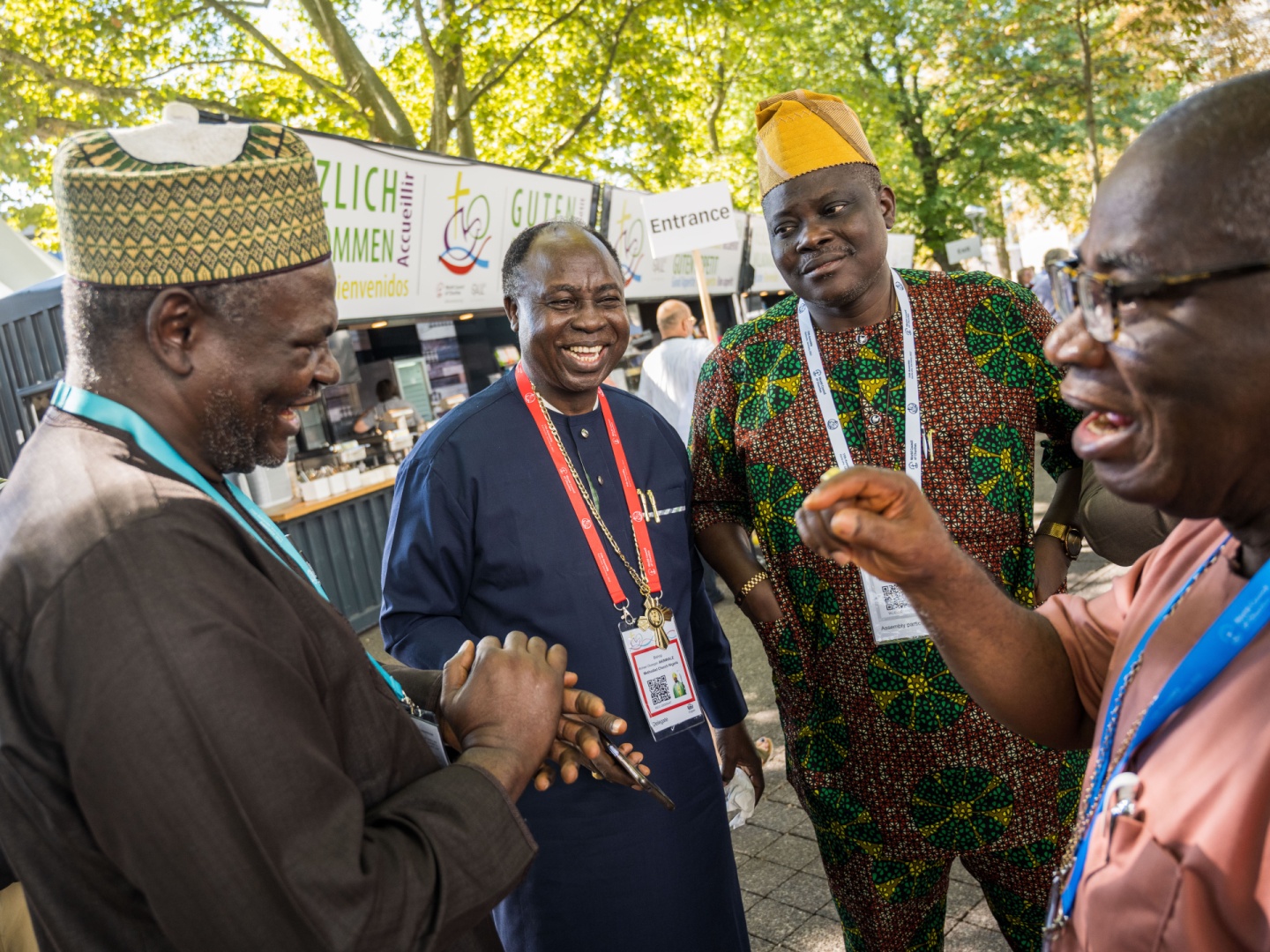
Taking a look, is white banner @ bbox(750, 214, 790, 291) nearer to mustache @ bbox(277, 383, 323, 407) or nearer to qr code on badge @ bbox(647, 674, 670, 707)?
qr code on badge @ bbox(647, 674, 670, 707)

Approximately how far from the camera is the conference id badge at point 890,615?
2346 millimetres

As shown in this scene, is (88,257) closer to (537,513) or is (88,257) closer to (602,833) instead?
(537,513)

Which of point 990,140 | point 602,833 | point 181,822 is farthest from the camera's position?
point 990,140

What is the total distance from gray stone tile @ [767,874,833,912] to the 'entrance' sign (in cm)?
498

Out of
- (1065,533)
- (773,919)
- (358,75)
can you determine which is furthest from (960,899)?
(358,75)

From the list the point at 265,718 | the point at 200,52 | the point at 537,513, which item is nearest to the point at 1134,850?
the point at 265,718

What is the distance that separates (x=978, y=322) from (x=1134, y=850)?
1.64 meters

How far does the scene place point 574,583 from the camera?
2439mm

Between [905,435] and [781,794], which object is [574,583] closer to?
[905,435]

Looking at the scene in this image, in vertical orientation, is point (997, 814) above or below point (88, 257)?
below

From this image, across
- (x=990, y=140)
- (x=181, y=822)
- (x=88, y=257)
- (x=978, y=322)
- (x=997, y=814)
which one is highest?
(x=990, y=140)

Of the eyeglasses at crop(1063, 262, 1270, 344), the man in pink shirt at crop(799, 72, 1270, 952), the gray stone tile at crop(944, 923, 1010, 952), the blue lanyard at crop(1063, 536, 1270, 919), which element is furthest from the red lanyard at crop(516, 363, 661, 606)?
the gray stone tile at crop(944, 923, 1010, 952)

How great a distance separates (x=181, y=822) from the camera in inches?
42.5

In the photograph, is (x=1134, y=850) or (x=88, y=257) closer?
(x=1134, y=850)
